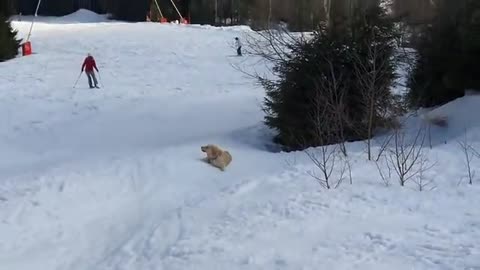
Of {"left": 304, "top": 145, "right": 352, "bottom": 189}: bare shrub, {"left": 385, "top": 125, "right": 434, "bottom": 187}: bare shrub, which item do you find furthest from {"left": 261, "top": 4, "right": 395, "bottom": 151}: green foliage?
{"left": 304, "top": 145, "right": 352, "bottom": 189}: bare shrub

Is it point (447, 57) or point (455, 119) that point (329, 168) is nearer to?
point (455, 119)

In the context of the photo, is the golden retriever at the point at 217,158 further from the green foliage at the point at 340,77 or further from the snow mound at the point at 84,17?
the snow mound at the point at 84,17

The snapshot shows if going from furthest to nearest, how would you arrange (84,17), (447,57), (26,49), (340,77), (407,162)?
1. (84,17)
2. (26,49)
3. (447,57)
4. (340,77)
5. (407,162)

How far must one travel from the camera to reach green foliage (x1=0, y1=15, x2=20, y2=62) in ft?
106

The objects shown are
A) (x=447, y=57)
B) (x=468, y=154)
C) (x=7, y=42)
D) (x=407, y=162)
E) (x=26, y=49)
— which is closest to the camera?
(x=407, y=162)

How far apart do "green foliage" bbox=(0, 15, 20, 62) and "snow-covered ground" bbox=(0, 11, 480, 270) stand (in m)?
8.09

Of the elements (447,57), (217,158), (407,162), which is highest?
(447,57)

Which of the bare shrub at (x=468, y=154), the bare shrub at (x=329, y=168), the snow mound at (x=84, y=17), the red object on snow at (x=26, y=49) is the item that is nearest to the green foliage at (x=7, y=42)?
the red object on snow at (x=26, y=49)

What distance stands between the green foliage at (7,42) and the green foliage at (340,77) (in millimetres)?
19172

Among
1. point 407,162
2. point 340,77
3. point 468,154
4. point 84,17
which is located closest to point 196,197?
point 407,162

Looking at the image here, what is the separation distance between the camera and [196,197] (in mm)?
11758

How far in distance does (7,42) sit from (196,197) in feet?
76.5

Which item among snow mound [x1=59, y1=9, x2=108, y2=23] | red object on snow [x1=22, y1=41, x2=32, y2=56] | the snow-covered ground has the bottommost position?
the snow-covered ground

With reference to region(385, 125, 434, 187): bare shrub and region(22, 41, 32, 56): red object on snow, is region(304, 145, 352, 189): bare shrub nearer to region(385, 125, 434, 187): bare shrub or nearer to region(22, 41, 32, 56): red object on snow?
region(385, 125, 434, 187): bare shrub
